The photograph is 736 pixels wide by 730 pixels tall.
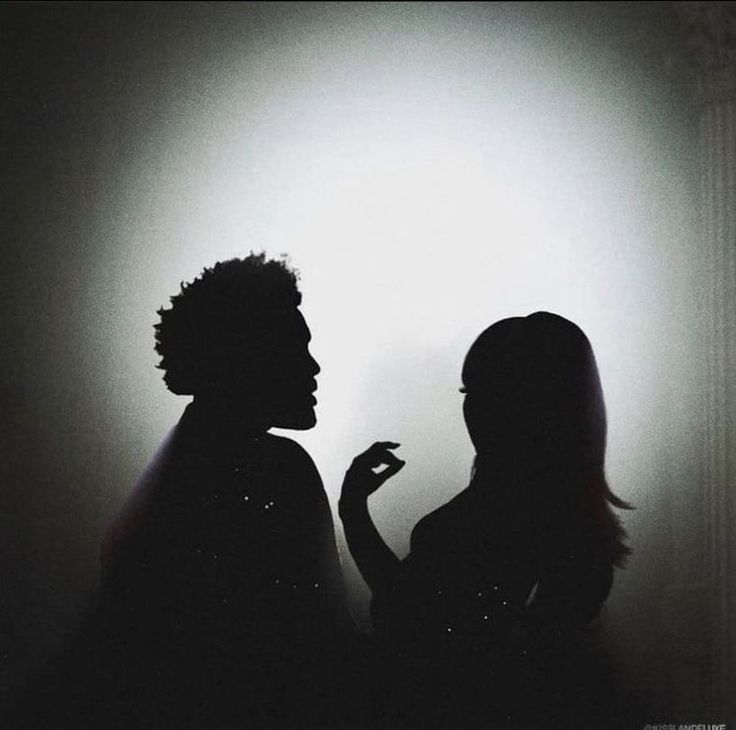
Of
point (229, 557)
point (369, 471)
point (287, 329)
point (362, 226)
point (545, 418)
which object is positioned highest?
point (362, 226)

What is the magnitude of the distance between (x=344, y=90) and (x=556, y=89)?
412mm

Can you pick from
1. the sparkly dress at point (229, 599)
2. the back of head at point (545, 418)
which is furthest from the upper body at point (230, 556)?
the back of head at point (545, 418)

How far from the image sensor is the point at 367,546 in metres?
1.25

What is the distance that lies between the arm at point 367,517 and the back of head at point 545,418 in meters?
0.17

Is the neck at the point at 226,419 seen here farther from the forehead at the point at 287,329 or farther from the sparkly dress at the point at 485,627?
the sparkly dress at the point at 485,627

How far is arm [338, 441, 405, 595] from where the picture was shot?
4.10 feet

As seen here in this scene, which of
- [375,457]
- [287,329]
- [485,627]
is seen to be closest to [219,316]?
[287,329]

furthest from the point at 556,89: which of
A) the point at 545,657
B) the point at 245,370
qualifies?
the point at 545,657

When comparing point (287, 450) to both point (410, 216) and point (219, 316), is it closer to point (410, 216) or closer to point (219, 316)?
point (219, 316)

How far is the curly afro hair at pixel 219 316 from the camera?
4.09 ft

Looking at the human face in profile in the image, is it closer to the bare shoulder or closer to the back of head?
the bare shoulder

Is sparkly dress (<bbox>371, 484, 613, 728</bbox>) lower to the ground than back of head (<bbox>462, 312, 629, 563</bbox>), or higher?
lower

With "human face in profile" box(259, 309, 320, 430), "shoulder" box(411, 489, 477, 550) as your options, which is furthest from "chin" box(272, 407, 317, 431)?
"shoulder" box(411, 489, 477, 550)

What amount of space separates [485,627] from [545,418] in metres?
0.37
